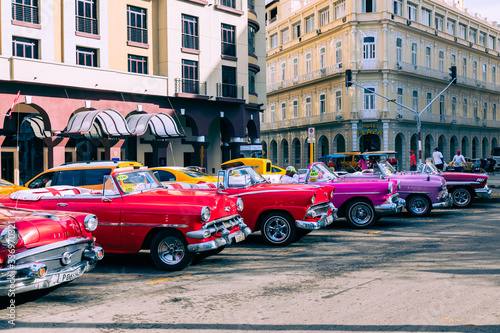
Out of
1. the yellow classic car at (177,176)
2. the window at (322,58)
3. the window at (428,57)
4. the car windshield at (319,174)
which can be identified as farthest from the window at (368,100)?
the car windshield at (319,174)

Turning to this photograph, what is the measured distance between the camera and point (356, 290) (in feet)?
22.1

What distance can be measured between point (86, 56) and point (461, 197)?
18.4m

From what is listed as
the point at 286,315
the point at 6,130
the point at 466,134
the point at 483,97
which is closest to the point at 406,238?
the point at 286,315

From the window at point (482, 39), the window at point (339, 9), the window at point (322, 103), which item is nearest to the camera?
the window at point (339, 9)

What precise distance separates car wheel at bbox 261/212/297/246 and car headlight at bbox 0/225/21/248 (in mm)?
5386

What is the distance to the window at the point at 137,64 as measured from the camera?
27.4m

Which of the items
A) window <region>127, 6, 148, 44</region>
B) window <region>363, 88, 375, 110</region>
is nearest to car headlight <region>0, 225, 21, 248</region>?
window <region>127, 6, 148, 44</region>

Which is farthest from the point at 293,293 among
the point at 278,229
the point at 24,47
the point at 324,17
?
the point at 324,17

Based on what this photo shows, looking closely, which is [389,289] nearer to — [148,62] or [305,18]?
[148,62]

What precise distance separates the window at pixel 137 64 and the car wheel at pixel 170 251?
20789mm

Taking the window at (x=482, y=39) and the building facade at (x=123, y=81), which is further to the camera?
the window at (x=482, y=39)

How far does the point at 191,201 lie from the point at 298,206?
268 centimetres

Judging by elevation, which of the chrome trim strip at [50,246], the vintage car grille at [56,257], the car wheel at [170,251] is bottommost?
the car wheel at [170,251]

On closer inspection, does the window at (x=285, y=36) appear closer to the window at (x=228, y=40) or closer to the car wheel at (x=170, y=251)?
the window at (x=228, y=40)
